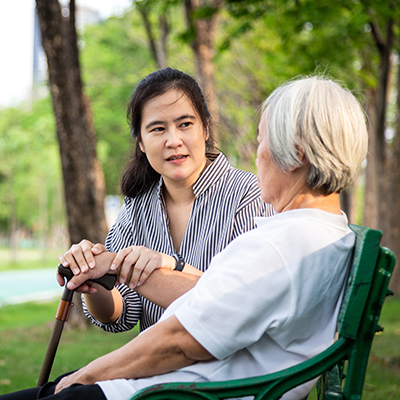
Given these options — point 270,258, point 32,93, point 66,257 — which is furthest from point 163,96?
point 32,93

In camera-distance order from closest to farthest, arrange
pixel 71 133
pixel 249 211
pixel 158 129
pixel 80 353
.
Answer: pixel 249 211
pixel 158 129
pixel 80 353
pixel 71 133

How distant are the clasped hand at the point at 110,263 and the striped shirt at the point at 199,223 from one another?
0.42 meters

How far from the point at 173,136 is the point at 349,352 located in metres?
1.47

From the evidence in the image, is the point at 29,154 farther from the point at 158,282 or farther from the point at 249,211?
the point at 158,282

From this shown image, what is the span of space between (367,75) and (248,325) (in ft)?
42.9

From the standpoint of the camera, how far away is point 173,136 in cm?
261

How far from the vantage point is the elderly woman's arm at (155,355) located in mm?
1542

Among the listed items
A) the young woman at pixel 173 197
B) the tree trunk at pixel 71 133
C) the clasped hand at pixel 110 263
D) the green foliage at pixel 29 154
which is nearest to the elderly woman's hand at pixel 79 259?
the clasped hand at pixel 110 263

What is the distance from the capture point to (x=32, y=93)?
31.4 m

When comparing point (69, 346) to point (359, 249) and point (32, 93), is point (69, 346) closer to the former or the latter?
point (359, 249)

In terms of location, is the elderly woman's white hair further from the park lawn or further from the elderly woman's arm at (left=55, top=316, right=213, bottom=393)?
the park lawn

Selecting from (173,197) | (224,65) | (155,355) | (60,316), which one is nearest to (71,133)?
(173,197)

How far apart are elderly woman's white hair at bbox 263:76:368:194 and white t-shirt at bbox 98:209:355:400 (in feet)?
0.45

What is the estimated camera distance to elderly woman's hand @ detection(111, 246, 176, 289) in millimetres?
2100
